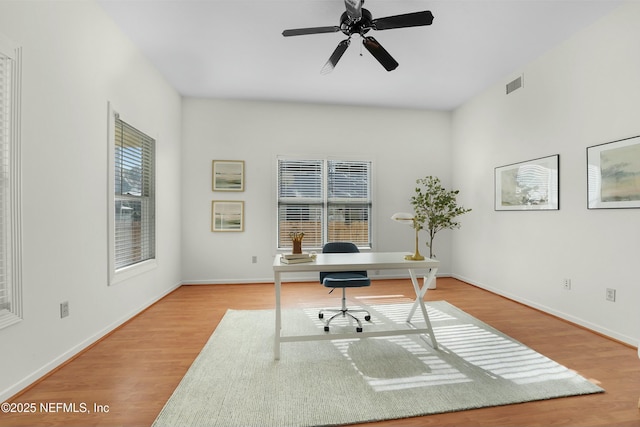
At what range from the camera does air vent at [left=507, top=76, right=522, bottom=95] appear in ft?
13.3

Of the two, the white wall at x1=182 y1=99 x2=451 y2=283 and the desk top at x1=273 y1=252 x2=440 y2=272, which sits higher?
the white wall at x1=182 y1=99 x2=451 y2=283

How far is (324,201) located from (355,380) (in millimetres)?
3564

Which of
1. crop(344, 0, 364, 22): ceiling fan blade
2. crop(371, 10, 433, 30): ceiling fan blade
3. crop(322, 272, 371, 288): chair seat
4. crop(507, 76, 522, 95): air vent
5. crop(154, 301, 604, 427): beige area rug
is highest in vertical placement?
crop(507, 76, 522, 95): air vent

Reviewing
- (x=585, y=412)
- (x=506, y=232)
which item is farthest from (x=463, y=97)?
(x=585, y=412)

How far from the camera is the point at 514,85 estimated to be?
4.14 m

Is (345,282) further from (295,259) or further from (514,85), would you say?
(514,85)

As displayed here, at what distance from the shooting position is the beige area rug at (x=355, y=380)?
178 centimetres

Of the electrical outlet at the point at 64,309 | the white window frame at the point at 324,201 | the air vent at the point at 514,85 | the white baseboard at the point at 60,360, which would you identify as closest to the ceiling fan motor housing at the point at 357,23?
the air vent at the point at 514,85

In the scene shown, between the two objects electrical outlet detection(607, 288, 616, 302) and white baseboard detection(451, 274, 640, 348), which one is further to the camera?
electrical outlet detection(607, 288, 616, 302)

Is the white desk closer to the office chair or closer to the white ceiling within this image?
the office chair

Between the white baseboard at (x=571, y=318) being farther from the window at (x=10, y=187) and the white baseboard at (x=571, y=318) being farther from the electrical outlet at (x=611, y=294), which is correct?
the window at (x=10, y=187)

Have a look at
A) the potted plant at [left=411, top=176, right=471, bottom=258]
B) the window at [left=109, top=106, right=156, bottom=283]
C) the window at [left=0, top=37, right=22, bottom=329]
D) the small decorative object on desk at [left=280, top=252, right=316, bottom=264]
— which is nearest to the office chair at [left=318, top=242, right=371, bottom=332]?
the small decorative object on desk at [left=280, top=252, right=316, bottom=264]

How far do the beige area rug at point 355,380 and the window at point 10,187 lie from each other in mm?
1227

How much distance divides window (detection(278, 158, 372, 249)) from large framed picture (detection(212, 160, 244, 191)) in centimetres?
66
